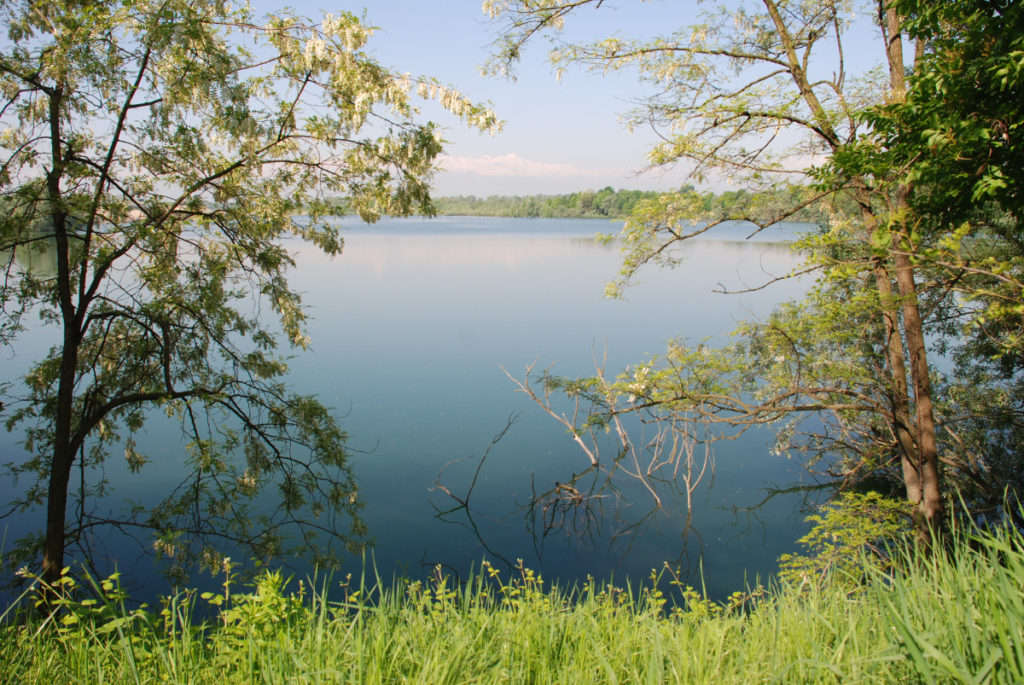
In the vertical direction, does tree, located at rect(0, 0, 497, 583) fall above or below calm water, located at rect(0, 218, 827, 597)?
above

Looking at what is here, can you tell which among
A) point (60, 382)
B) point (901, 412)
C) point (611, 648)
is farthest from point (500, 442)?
point (611, 648)

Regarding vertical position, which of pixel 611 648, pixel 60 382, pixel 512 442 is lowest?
pixel 512 442

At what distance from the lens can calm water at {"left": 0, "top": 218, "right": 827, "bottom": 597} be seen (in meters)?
8.24

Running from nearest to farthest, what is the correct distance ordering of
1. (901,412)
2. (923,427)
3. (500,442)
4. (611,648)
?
(611,648), (923,427), (901,412), (500,442)

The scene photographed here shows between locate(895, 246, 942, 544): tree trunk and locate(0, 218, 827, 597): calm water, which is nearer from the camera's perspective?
locate(895, 246, 942, 544): tree trunk

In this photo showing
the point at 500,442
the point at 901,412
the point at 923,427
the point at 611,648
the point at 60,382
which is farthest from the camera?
the point at 500,442

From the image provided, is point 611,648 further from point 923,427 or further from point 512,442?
point 512,442

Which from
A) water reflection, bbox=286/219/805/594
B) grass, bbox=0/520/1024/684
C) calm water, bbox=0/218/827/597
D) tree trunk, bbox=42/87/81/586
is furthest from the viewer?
water reflection, bbox=286/219/805/594

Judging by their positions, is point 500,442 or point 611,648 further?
point 500,442

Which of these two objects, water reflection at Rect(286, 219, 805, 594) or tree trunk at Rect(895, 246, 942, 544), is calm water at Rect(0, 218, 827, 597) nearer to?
water reflection at Rect(286, 219, 805, 594)

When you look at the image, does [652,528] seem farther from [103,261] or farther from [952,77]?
[103,261]

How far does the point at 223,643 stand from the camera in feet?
8.00

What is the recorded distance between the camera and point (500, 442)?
10891mm

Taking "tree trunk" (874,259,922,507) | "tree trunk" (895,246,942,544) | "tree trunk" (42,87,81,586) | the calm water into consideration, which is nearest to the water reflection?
the calm water
